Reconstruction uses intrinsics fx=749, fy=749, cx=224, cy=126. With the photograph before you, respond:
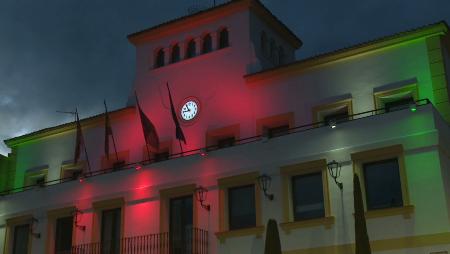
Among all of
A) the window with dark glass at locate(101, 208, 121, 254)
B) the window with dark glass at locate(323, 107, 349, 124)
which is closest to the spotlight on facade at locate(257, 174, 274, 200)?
the window with dark glass at locate(323, 107, 349, 124)

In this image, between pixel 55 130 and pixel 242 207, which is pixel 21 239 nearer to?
pixel 55 130

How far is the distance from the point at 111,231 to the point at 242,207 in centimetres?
618

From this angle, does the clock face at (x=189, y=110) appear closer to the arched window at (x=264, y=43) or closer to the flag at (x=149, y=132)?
the flag at (x=149, y=132)

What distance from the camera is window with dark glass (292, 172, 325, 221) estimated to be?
84.9ft

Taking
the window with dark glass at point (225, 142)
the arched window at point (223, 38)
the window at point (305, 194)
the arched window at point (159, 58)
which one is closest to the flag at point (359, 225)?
the window at point (305, 194)

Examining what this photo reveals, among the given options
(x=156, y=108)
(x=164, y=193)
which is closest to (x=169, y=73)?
(x=156, y=108)

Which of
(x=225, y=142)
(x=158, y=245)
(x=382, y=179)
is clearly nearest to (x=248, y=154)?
(x=225, y=142)

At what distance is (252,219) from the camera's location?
1074 inches

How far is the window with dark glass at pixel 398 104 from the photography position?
26970 mm

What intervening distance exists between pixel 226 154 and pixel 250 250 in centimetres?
386

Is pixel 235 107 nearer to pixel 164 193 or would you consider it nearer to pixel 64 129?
pixel 164 193

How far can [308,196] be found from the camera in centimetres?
2625

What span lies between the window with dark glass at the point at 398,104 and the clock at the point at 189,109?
8.14 meters

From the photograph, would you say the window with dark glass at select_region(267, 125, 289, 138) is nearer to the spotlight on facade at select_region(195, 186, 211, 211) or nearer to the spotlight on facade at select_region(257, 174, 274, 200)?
the spotlight on facade at select_region(257, 174, 274, 200)
